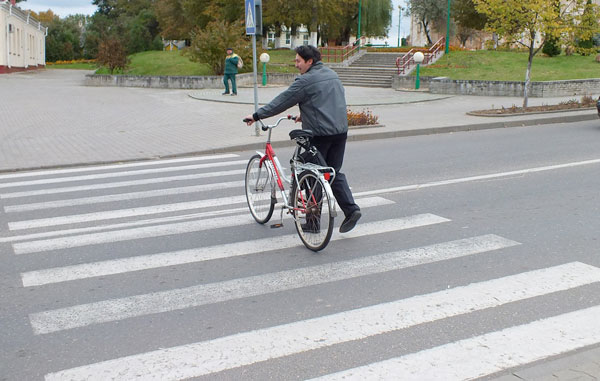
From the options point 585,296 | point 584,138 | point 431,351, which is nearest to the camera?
point 431,351

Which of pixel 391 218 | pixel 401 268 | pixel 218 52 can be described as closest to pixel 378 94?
pixel 218 52

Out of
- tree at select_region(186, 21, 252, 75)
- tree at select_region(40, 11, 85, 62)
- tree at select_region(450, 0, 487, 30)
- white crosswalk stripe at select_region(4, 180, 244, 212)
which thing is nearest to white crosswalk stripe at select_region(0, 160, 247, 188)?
white crosswalk stripe at select_region(4, 180, 244, 212)

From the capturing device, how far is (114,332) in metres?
4.38

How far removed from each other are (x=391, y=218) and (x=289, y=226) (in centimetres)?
117

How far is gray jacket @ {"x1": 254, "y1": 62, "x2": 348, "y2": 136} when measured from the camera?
20.1 ft

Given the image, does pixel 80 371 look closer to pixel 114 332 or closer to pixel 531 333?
pixel 114 332

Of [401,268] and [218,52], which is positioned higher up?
[218,52]

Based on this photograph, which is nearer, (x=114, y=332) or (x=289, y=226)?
(x=114, y=332)

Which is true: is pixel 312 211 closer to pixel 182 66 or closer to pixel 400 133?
Result: pixel 400 133

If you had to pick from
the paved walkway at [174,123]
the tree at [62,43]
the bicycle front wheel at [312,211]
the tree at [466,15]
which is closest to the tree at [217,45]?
the paved walkway at [174,123]

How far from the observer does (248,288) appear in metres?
5.21

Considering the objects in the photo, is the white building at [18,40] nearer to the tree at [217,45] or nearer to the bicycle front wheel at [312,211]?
the tree at [217,45]

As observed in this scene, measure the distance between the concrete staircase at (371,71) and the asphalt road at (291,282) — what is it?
23.7 meters

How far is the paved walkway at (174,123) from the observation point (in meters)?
12.0
